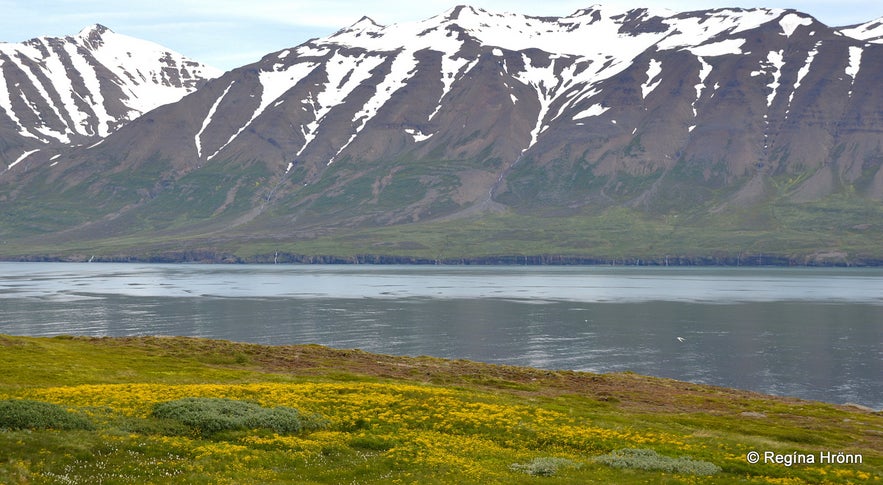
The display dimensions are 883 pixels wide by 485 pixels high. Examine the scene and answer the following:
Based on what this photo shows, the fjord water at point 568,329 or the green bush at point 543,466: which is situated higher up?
the green bush at point 543,466

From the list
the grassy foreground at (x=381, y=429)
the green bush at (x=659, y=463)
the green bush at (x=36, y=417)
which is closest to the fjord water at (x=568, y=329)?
the grassy foreground at (x=381, y=429)

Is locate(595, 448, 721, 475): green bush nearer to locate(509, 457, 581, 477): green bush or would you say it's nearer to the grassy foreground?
the grassy foreground

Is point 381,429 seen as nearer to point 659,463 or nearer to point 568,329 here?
point 659,463

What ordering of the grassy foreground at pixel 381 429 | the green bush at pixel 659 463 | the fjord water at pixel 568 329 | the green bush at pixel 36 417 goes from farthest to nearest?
the fjord water at pixel 568 329 < the green bush at pixel 36 417 < the green bush at pixel 659 463 < the grassy foreground at pixel 381 429

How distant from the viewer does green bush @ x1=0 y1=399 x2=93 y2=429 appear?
32062 millimetres

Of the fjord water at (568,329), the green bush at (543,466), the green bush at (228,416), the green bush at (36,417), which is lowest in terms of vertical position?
the fjord water at (568,329)

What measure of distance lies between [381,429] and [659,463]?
11881 millimetres

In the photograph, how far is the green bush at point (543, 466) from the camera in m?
31.0

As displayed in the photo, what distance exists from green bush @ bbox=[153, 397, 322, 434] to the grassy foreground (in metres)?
0.07

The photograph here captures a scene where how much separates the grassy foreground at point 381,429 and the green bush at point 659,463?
88 mm

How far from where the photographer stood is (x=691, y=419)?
4594cm

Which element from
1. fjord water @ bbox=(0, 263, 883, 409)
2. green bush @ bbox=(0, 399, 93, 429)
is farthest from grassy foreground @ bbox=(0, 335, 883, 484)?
fjord water @ bbox=(0, 263, 883, 409)

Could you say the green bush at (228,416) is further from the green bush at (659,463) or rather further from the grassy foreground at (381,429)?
the green bush at (659,463)

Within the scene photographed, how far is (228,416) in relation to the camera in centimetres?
3638
